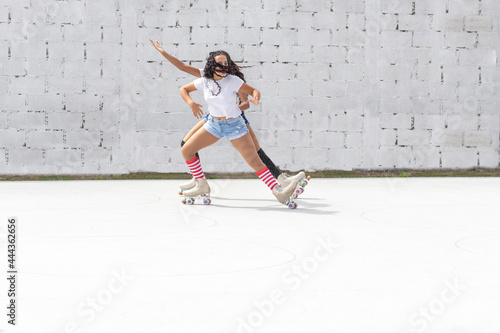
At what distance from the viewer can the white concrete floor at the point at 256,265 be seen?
108 inches

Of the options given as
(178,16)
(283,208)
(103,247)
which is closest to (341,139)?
(178,16)

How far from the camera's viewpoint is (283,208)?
6.43 m

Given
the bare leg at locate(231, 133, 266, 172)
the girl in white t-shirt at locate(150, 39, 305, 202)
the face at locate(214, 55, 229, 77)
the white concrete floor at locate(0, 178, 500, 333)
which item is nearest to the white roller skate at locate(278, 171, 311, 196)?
the girl in white t-shirt at locate(150, 39, 305, 202)

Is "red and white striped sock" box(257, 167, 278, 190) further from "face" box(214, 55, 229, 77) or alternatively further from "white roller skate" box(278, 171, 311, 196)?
"face" box(214, 55, 229, 77)

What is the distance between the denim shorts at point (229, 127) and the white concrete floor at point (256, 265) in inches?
28.4

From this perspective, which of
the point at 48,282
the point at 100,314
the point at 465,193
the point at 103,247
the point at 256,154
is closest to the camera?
the point at 100,314

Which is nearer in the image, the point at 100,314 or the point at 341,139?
the point at 100,314

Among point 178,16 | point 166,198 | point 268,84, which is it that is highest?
point 178,16

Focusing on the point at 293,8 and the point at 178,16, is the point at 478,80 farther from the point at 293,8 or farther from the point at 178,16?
the point at 178,16

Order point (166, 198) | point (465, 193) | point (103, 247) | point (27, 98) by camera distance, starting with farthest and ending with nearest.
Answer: point (27, 98) < point (465, 193) < point (166, 198) < point (103, 247)

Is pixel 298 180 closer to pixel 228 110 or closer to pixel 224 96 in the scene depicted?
pixel 228 110

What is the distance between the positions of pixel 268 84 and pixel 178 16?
1600 mm

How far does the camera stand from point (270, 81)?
379 inches

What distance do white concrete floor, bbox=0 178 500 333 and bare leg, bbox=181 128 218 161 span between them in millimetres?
563
